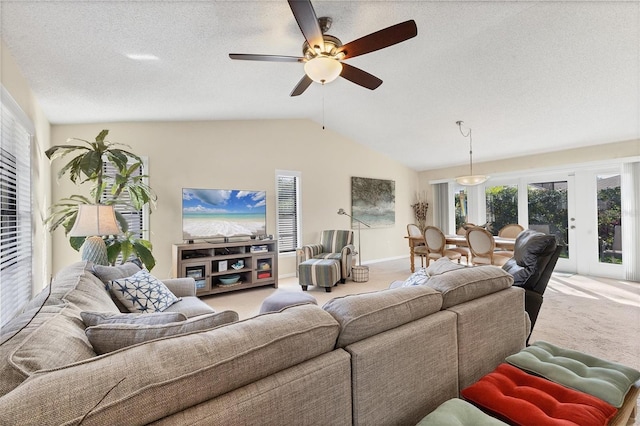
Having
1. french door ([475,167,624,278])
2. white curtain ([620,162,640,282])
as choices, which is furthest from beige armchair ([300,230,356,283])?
white curtain ([620,162,640,282])

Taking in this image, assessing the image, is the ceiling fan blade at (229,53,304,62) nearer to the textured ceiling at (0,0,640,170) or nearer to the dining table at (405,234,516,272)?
the textured ceiling at (0,0,640,170)

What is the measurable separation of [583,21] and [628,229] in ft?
12.5

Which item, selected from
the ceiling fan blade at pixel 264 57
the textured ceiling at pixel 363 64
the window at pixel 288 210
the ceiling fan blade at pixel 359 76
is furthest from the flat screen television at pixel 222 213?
the ceiling fan blade at pixel 359 76

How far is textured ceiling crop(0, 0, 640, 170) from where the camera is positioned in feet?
7.11

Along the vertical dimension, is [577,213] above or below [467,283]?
above

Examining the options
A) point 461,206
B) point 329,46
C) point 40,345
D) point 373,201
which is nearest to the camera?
point 40,345

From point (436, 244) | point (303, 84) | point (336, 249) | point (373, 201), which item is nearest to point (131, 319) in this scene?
point (303, 84)

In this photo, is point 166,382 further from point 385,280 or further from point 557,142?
point 557,142

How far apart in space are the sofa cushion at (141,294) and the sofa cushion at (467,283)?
1.94 meters

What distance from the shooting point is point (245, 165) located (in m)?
4.97

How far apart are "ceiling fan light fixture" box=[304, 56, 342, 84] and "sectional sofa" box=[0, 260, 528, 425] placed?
171 cm

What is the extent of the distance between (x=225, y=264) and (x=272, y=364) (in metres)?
3.65

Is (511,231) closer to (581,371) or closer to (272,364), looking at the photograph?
(581,371)

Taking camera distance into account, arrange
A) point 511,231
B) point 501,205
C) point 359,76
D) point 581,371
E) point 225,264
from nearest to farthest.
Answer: point 581,371 → point 359,76 → point 225,264 → point 511,231 → point 501,205
